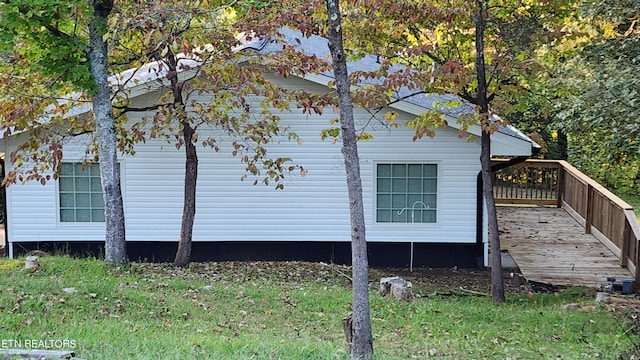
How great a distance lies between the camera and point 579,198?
14.9 metres

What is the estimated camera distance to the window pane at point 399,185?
1149 cm

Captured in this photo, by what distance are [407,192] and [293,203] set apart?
2.20 meters

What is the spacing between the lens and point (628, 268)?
35.5ft

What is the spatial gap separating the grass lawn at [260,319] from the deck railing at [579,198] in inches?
85.4

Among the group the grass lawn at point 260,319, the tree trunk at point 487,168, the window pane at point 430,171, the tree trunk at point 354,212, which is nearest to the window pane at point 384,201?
the window pane at point 430,171

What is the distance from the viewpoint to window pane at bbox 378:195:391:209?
11.5 meters

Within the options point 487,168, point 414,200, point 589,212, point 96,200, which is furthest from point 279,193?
point 589,212

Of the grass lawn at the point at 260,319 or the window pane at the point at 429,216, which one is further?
the window pane at the point at 429,216

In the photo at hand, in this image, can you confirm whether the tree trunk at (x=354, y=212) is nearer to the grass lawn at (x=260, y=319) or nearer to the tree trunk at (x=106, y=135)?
the grass lawn at (x=260, y=319)

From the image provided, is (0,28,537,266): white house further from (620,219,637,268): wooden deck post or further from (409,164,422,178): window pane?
(620,219,637,268): wooden deck post

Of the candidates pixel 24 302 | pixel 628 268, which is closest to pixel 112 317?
pixel 24 302

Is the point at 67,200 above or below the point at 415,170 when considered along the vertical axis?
below

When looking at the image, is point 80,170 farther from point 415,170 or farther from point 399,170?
point 415,170

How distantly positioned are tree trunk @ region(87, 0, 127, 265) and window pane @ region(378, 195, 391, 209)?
4.87 m
